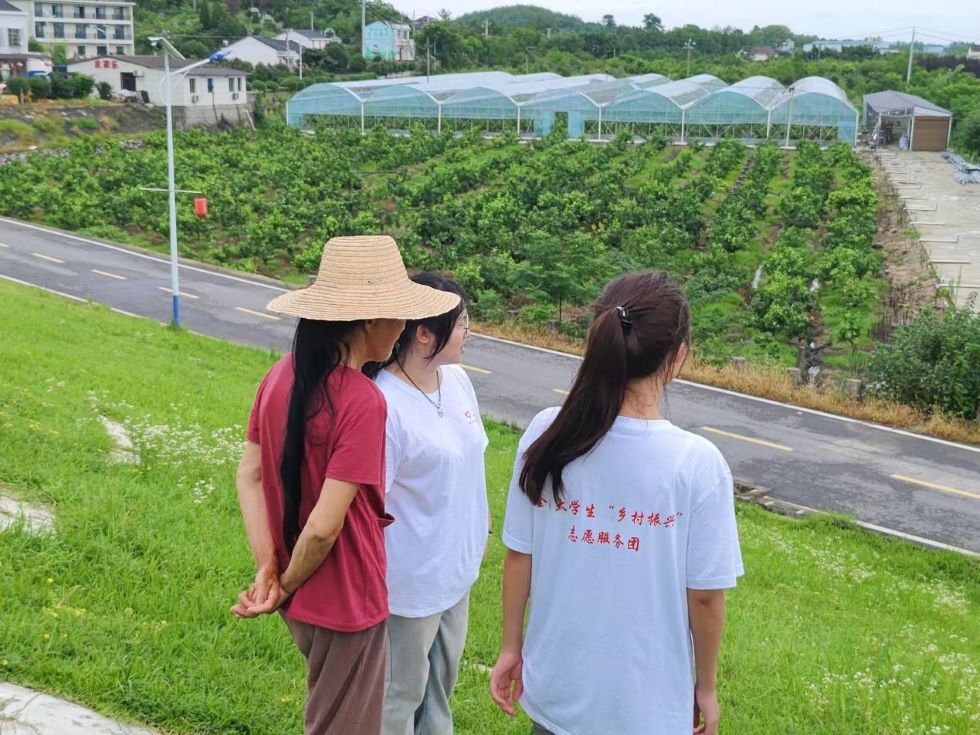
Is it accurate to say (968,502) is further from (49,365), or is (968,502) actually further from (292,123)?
(292,123)

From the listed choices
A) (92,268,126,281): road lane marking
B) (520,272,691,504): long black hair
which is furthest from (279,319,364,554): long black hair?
(92,268,126,281): road lane marking

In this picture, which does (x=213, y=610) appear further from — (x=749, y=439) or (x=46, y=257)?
(x=46, y=257)

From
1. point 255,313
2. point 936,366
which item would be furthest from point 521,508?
point 255,313

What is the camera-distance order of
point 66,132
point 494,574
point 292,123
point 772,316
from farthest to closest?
point 292,123, point 66,132, point 772,316, point 494,574

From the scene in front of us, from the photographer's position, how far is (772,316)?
17938 mm

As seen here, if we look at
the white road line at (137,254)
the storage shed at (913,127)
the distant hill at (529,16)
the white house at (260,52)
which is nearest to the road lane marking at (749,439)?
the white road line at (137,254)

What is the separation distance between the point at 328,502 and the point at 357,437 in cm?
18

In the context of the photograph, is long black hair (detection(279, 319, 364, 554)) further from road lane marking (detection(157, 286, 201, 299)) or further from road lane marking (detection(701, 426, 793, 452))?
road lane marking (detection(157, 286, 201, 299))

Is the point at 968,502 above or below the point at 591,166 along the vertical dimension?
below

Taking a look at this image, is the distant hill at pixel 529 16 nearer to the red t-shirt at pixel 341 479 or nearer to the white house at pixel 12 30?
the white house at pixel 12 30

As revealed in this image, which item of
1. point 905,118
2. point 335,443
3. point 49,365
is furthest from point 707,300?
point 905,118

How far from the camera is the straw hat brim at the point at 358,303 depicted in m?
3.00

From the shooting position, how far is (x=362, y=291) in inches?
124

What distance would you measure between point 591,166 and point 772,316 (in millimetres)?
16663
